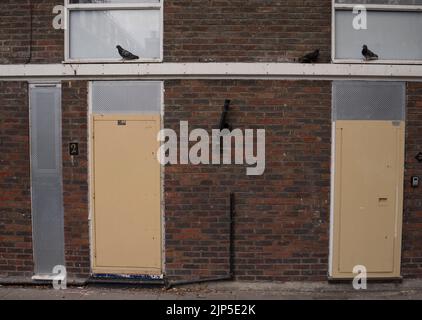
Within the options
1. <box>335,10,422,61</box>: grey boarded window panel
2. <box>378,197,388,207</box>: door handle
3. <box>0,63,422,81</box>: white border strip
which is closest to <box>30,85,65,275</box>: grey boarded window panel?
<box>0,63,422,81</box>: white border strip

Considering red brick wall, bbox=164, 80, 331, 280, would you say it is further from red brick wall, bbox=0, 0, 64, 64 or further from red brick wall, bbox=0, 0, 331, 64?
red brick wall, bbox=0, 0, 64, 64

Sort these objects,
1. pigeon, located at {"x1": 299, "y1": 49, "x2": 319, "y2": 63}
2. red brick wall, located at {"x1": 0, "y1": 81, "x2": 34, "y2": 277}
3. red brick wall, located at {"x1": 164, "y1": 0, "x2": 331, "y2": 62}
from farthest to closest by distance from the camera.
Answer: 1. red brick wall, located at {"x1": 0, "y1": 81, "x2": 34, "y2": 277}
2. red brick wall, located at {"x1": 164, "y1": 0, "x2": 331, "y2": 62}
3. pigeon, located at {"x1": 299, "y1": 49, "x2": 319, "y2": 63}

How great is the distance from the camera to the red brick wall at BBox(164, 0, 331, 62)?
530 cm

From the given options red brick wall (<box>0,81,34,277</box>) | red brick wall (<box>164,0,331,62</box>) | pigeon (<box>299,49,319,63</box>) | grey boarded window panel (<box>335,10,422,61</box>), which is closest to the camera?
pigeon (<box>299,49,319,63</box>)

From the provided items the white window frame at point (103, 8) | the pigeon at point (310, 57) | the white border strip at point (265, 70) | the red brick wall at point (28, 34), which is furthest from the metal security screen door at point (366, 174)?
the red brick wall at point (28, 34)

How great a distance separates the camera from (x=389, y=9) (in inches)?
212

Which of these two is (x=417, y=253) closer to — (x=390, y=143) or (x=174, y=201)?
(x=390, y=143)

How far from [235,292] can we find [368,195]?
→ 222cm

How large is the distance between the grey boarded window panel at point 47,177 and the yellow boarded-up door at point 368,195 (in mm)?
3812

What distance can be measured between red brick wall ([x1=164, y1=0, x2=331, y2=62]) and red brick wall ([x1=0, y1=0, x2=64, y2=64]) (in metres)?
1.61

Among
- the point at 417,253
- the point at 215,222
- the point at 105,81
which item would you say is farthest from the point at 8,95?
the point at 417,253

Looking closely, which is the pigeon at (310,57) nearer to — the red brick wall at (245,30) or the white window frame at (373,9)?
the red brick wall at (245,30)

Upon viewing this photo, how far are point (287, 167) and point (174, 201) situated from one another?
160 centimetres

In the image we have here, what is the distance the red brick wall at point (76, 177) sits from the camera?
5441 millimetres
